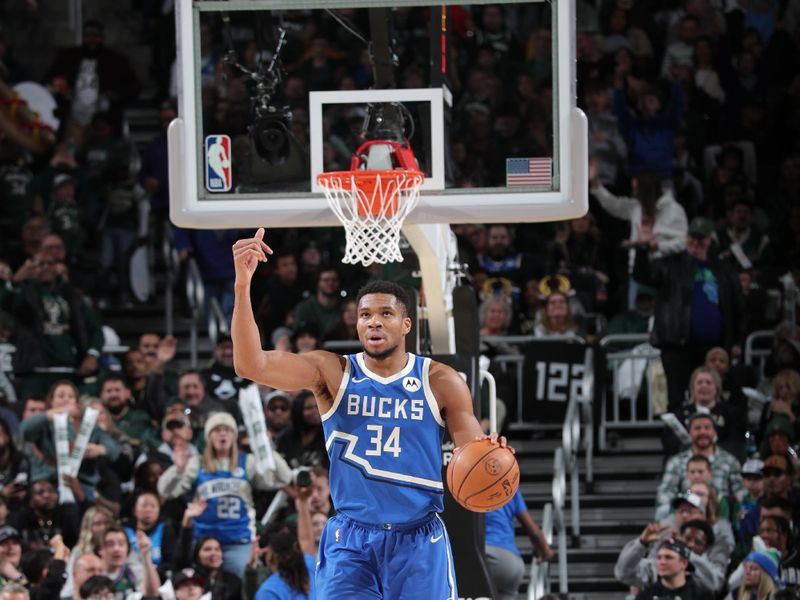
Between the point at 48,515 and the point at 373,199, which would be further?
the point at 48,515

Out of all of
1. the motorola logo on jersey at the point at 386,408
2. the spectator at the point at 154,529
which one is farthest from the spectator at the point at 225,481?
the motorola logo on jersey at the point at 386,408

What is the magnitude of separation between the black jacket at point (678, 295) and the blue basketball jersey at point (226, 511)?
385cm

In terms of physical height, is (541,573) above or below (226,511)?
below

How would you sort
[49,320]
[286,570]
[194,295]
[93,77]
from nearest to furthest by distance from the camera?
[286,570] < [49,320] < [194,295] < [93,77]

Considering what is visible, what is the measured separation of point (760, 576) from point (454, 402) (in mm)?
4316

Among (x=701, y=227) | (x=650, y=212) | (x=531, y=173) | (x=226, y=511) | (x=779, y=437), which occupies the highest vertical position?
(x=531, y=173)

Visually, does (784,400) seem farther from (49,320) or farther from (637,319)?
(49,320)

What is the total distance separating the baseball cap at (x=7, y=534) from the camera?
12.7 metres


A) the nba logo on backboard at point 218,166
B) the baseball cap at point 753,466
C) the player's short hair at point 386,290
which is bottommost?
the baseball cap at point 753,466

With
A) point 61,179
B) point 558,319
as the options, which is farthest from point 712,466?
point 61,179

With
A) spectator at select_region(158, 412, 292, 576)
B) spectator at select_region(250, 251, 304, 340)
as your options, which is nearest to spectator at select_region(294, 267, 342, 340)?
spectator at select_region(250, 251, 304, 340)

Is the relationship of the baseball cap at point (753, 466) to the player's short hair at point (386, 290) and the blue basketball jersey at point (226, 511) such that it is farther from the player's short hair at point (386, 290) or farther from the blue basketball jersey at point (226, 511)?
the player's short hair at point (386, 290)

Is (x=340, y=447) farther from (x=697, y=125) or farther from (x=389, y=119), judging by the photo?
(x=697, y=125)

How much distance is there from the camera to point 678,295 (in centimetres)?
1545
